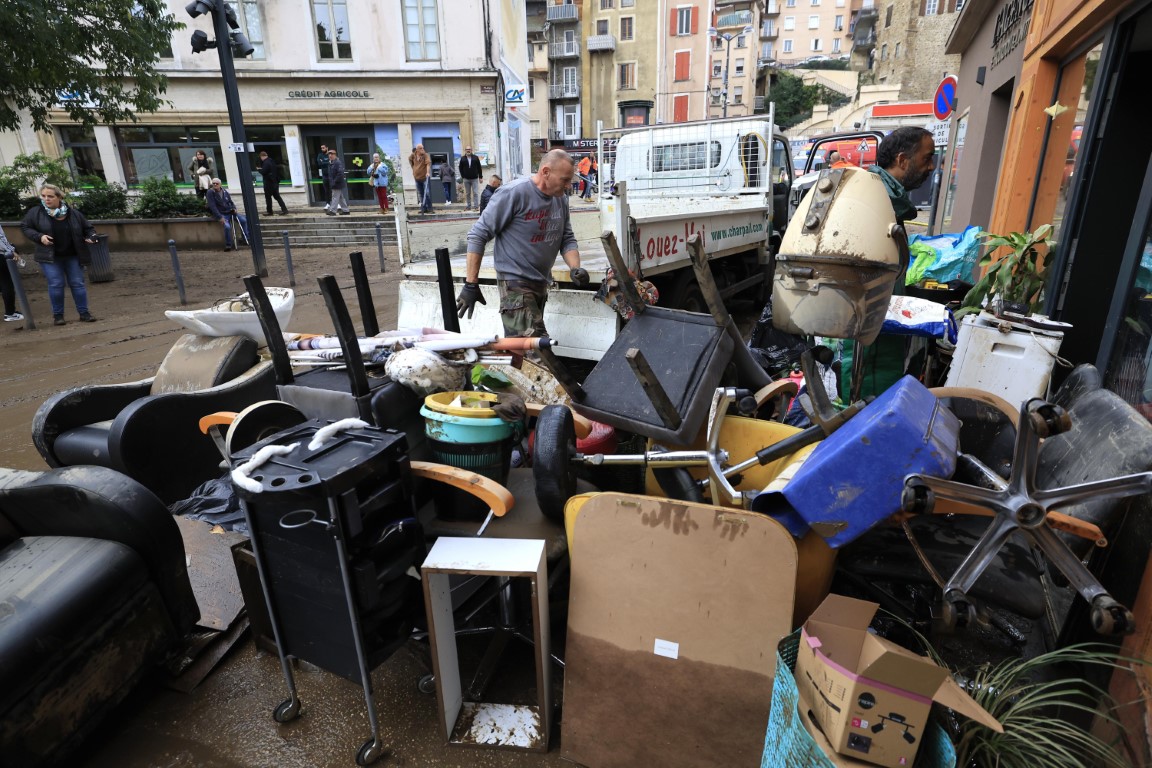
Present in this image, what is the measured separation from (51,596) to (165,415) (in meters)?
1.51

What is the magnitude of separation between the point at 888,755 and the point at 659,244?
156 inches

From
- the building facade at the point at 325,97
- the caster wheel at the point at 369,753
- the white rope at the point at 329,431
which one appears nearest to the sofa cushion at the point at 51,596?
the white rope at the point at 329,431

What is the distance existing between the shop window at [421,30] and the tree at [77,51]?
1006cm

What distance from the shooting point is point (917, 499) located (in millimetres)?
1469

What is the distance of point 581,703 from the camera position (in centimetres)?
193

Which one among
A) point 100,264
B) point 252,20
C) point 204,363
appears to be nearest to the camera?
point 204,363

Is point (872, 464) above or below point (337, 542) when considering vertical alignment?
above

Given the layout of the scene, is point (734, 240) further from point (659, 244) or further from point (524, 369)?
point (524, 369)

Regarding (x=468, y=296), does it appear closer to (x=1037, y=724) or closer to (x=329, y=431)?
(x=329, y=431)

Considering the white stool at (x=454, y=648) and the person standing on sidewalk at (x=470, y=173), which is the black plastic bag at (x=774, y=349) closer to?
the white stool at (x=454, y=648)

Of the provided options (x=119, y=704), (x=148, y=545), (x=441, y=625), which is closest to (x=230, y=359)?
(x=148, y=545)

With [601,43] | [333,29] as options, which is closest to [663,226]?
[333,29]

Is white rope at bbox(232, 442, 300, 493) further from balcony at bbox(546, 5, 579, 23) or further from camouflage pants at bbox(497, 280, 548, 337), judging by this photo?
balcony at bbox(546, 5, 579, 23)

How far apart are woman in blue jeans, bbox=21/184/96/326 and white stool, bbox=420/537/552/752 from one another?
323 inches
